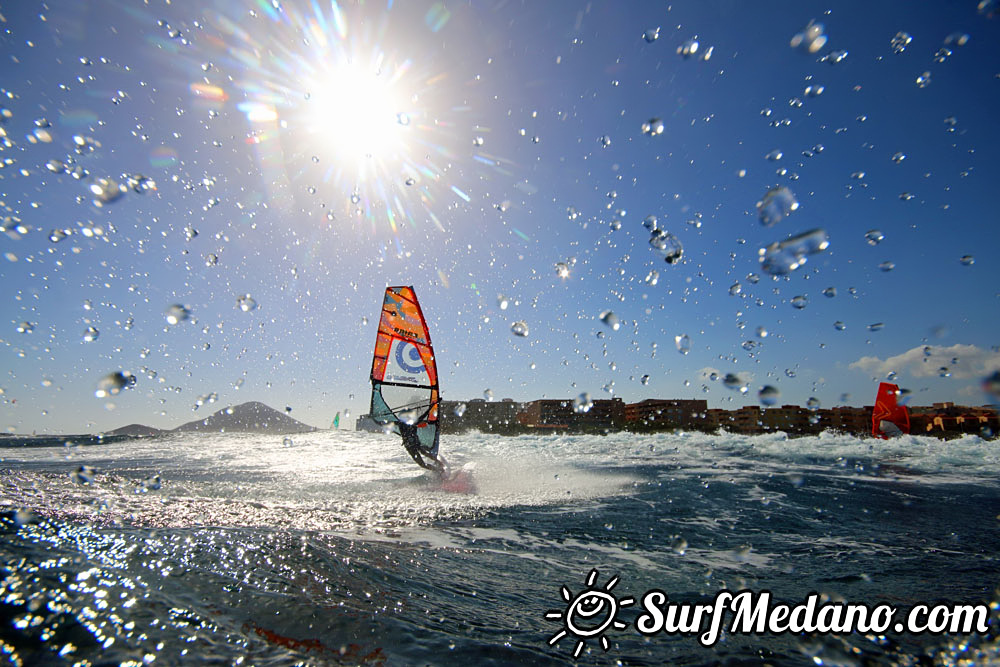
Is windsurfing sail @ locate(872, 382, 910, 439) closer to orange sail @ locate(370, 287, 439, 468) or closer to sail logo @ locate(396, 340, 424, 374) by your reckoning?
orange sail @ locate(370, 287, 439, 468)

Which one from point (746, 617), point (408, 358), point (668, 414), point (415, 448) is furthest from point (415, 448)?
point (668, 414)

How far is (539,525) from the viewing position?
6.06 meters

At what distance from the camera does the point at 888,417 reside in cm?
2859

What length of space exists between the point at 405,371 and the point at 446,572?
11.7 m

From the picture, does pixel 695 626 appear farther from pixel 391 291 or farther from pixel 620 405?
pixel 620 405

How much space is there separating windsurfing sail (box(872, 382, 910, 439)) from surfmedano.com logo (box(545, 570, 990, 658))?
32.9m

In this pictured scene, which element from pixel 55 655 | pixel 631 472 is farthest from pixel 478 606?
pixel 631 472

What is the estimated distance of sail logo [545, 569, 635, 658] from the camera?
2.70 meters

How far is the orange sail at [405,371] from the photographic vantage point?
1492 centimetres

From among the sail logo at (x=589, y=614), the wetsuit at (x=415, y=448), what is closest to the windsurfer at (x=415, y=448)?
the wetsuit at (x=415, y=448)

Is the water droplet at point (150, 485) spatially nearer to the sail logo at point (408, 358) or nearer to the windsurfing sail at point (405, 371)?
the windsurfing sail at point (405, 371)

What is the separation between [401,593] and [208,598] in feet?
3.89

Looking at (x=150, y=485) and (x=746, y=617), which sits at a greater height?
(x=150, y=485)

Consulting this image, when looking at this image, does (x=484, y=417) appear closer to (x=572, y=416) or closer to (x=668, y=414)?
(x=572, y=416)
